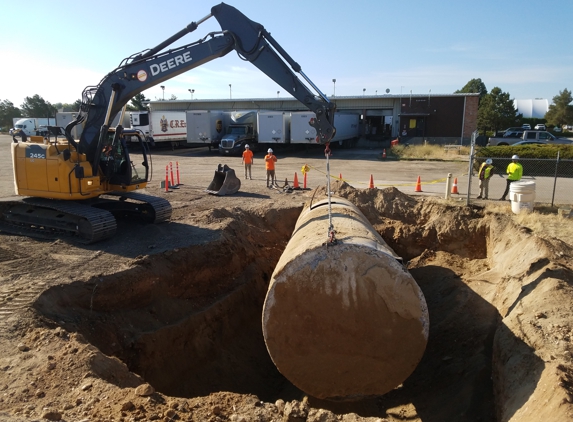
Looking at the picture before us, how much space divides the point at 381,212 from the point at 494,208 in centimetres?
420

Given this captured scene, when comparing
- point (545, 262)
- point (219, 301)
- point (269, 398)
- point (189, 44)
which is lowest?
point (269, 398)

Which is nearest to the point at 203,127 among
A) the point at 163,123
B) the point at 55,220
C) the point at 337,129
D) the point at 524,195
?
the point at 163,123

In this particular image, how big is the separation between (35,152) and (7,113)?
243ft

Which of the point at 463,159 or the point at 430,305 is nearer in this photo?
the point at 430,305

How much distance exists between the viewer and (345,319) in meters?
5.67

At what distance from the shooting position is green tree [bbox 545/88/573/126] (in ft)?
205

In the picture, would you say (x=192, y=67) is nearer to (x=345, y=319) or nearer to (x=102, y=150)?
(x=102, y=150)

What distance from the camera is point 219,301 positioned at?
8.86m

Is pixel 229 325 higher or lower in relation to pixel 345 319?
lower

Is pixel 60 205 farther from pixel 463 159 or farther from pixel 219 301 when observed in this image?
pixel 463 159

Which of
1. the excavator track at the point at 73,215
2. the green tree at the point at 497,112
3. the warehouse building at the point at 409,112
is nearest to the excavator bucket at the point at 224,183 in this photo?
the excavator track at the point at 73,215

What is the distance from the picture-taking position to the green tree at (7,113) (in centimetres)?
7112

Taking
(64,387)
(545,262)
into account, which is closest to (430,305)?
(545,262)

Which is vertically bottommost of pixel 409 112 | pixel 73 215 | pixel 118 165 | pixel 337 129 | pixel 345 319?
pixel 345 319
